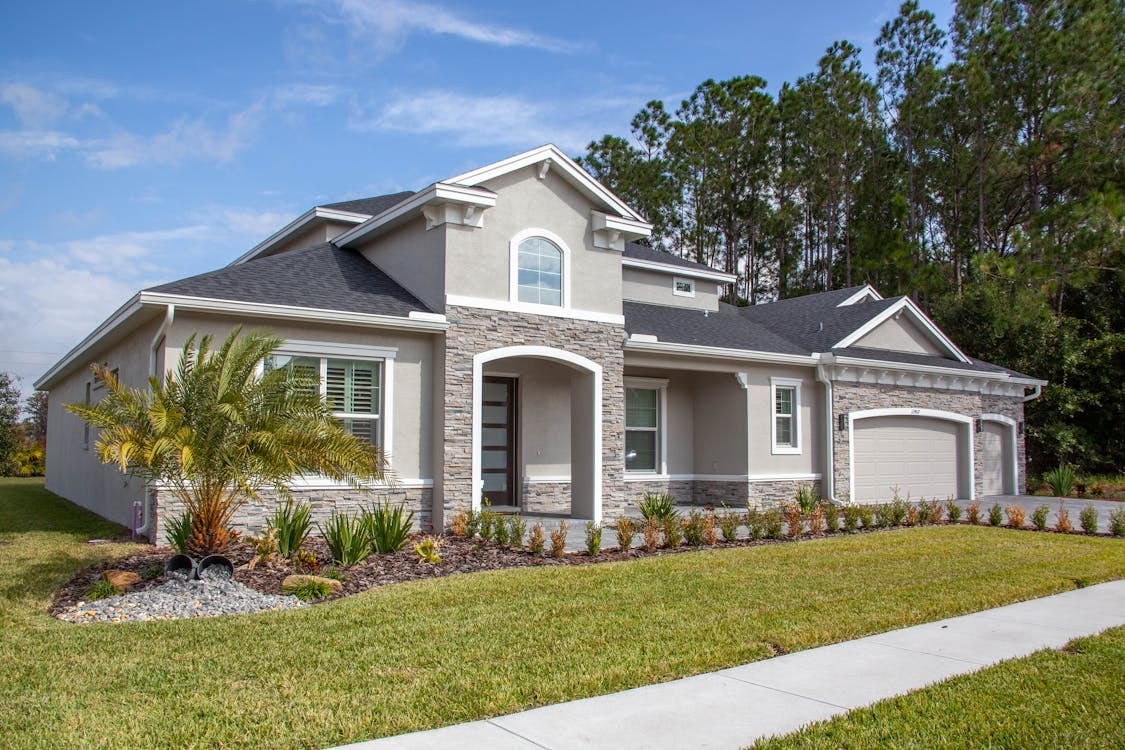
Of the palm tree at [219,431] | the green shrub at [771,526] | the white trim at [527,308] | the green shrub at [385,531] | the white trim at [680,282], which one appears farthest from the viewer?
the white trim at [680,282]

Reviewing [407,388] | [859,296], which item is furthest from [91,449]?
[859,296]

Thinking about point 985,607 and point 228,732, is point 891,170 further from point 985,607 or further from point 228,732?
point 228,732

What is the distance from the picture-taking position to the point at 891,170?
3566 cm

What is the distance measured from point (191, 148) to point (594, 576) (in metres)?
13.5

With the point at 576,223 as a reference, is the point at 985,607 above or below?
below

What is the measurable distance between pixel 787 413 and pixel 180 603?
1365 centimetres

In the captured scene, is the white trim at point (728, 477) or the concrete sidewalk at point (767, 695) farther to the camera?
the white trim at point (728, 477)

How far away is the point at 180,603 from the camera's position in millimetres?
7824

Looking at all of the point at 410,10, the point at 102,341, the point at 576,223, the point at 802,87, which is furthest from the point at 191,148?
the point at 802,87

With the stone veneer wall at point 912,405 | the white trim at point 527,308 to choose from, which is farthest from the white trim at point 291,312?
the stone veneer wall at point 912,405

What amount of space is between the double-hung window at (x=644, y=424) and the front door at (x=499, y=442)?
2861 mm

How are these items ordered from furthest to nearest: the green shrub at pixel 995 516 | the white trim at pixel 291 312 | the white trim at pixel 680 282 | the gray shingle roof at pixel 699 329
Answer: the white trim at pixel 680 282
the gray shingle roof at pixel 699 329
the green shrub at pixel 995 516
the white trim at pixel 291 312

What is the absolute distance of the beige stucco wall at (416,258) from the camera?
13547 mm

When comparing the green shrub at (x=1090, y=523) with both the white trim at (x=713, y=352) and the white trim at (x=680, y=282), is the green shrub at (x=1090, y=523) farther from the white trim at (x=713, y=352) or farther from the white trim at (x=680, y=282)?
the white trim at (x=680, y=282)
